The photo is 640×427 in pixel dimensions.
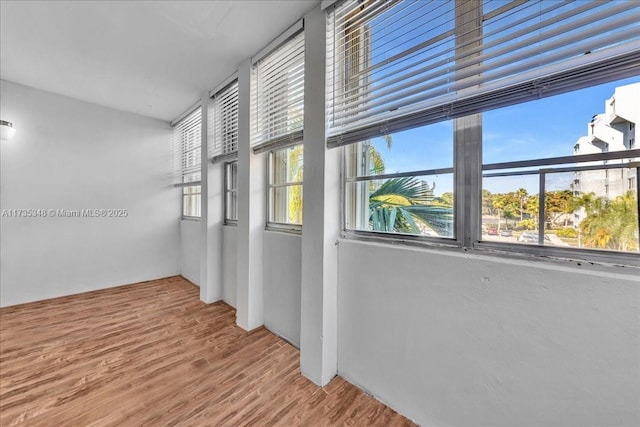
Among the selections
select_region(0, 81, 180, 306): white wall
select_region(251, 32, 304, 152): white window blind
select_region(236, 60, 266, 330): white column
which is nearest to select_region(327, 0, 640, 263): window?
select_region(251, 32, 304, 152): white window blind

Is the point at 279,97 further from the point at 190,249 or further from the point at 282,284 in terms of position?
the point at 190,249

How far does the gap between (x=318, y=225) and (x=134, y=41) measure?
2309mm

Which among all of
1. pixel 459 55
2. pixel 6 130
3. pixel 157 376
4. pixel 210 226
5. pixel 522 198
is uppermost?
pixel 6 130

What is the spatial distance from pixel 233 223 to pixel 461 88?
9.03ft

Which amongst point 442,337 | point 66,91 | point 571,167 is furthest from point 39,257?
point 571,167

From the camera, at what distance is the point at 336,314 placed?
5.92 ft

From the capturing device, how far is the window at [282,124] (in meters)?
2.07

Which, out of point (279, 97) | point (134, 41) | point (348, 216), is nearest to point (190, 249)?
point (134, 41)

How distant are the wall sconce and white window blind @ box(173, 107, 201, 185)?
1.75m

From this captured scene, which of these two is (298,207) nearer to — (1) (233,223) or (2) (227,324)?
(1) (233,223)

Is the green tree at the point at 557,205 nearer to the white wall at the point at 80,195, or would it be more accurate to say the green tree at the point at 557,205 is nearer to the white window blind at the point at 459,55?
the white window blind at the point at 459,55

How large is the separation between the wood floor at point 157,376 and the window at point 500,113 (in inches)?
48.1

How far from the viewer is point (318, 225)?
177 cm

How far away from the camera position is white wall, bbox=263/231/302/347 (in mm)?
2221
